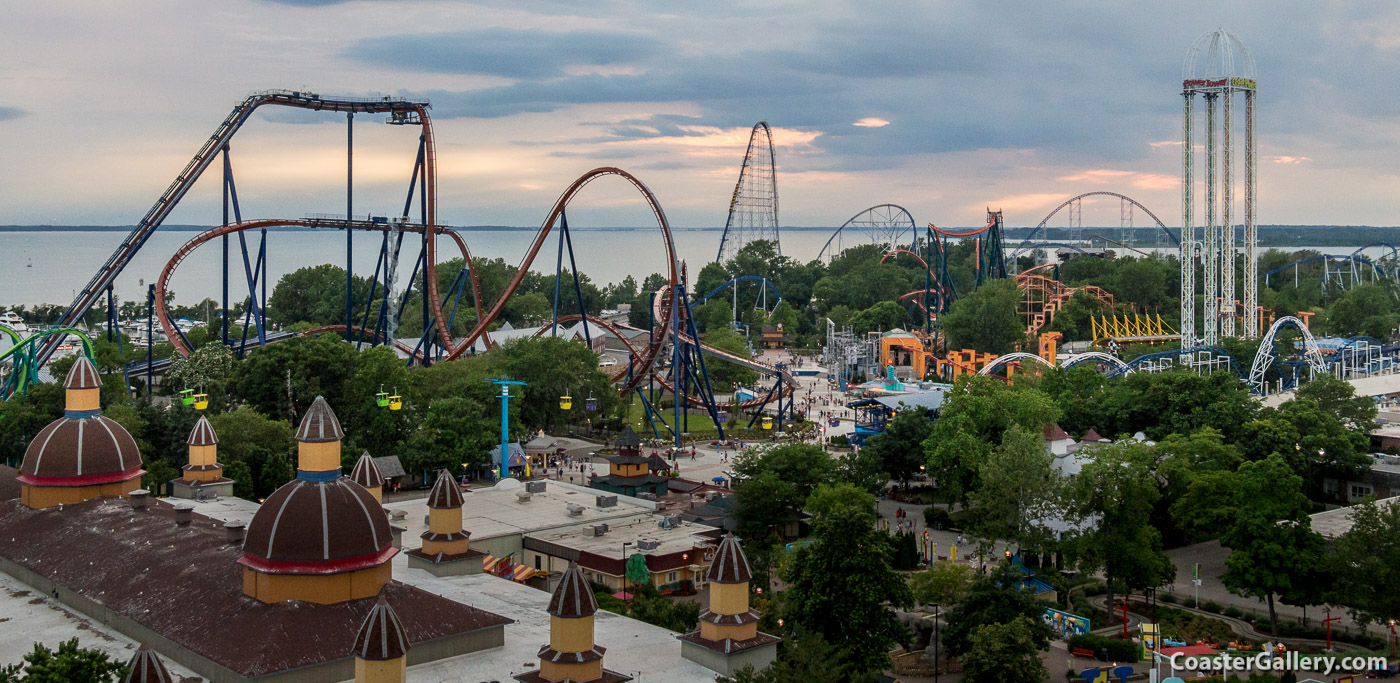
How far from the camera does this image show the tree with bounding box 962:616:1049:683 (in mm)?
26359

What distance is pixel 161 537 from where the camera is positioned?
2627 cm

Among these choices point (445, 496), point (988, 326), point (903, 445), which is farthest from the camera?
point (988, 326)

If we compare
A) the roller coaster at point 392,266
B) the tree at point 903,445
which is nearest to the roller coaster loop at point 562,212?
the roller coaster at point 392,266

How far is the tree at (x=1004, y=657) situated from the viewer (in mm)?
26359

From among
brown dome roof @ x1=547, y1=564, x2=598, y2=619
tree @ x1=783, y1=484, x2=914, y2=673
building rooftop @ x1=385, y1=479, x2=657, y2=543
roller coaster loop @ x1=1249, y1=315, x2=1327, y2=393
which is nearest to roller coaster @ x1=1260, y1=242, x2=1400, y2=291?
roller coaster loop @ x1=1249, y1=315, x2=1327, y2=393

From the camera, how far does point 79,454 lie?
29.4 metres

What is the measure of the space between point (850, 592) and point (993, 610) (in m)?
3.39

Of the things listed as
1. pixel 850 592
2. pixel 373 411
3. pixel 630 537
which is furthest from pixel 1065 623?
pixel 373 411

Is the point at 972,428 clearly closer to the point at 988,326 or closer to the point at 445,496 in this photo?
the point at 445,496

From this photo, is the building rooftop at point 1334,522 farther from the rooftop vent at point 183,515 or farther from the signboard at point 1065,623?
the rooftop vent at point 183,515

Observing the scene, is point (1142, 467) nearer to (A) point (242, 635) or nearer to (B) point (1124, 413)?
(B) point (1124, 413)

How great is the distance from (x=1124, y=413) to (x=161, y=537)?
36.2 meters

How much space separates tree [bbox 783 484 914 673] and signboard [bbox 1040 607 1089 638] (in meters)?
5.69

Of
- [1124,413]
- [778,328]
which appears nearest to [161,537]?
[1124,413]
